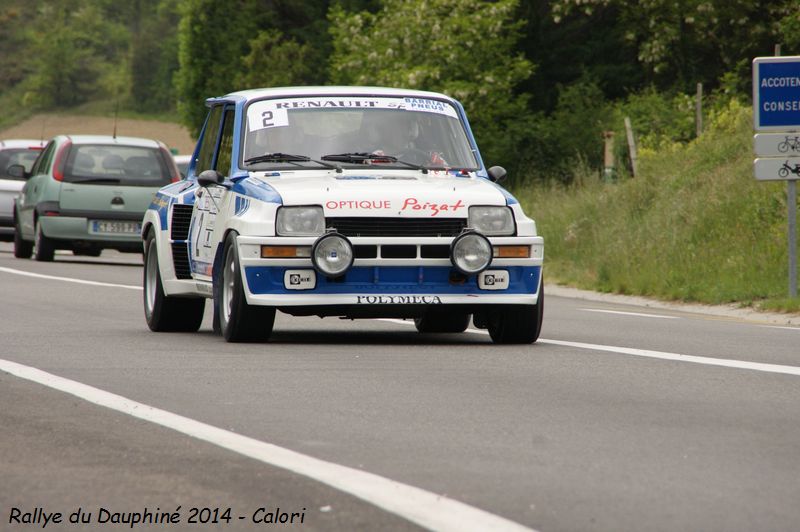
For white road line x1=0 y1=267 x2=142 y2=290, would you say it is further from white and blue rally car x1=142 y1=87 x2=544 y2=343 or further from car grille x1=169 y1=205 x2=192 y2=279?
white and blue rally car x1=142 y1=87 x2=544 y2=343

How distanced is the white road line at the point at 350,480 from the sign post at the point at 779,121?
1162cm

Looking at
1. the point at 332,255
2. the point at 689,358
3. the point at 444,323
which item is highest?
the point at 332,255

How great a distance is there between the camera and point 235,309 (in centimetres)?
1224

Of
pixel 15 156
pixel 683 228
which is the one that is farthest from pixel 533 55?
pixel 683 228

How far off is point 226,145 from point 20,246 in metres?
16.5

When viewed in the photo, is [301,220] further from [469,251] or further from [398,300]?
[469,251]

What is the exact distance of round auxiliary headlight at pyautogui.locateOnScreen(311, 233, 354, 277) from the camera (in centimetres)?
1177

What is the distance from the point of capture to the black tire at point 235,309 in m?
12.1

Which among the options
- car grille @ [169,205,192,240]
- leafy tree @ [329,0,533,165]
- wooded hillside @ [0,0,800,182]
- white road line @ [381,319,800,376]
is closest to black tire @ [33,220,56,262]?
wooded hillside @ [0,0,800,182]

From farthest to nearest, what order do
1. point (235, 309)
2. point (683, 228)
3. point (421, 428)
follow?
point (683, 228) → point (235, 309) → point (421, 428)

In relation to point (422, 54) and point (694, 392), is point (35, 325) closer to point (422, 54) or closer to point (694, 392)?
point (694, 392)

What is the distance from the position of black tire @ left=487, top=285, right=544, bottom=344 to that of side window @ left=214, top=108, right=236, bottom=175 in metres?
2.21

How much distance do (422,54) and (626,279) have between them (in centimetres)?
2844

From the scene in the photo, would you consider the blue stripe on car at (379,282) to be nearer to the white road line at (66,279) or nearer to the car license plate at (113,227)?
the white road line at (66,279)
